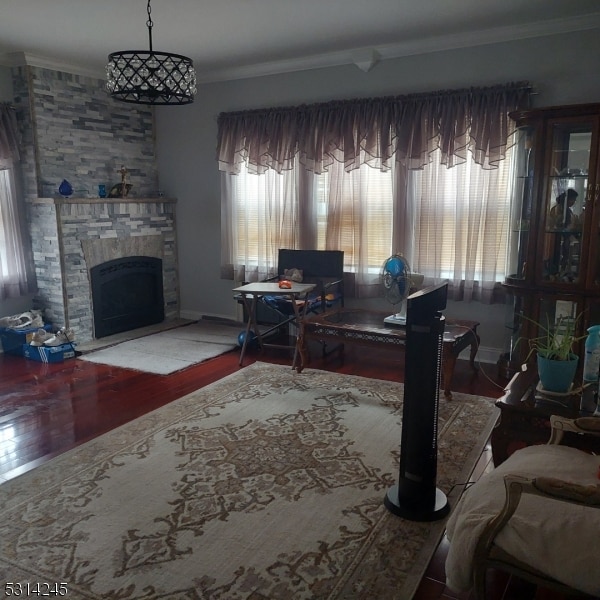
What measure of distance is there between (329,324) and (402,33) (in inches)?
90.0

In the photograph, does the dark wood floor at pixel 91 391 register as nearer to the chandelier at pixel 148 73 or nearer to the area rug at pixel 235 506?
the area rug at pixel 235 506

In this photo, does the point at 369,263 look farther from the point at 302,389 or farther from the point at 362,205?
the point at 302,389

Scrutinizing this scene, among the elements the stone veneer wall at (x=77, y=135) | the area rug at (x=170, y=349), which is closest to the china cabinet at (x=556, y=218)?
the area rug at (x=170, y=349)

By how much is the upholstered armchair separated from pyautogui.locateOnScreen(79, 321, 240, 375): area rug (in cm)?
300

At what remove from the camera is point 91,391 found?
385 cm

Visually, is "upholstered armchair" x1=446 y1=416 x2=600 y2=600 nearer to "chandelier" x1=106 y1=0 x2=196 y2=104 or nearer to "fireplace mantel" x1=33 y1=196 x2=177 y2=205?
"chandelier" x1=106 y1=0 x2=196 y2=104

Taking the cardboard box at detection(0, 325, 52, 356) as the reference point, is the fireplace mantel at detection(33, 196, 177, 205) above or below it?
above

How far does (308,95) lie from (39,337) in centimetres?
319

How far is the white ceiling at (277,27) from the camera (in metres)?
3.54

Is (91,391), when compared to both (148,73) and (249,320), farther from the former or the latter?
(148,73)

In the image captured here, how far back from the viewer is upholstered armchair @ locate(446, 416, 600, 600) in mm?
1440

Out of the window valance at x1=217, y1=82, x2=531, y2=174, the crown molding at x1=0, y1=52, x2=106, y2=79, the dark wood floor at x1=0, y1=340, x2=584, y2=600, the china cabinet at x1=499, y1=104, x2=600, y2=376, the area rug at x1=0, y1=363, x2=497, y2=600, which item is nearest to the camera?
the area rug at x1=0, y1=363, x2=497, y2=600

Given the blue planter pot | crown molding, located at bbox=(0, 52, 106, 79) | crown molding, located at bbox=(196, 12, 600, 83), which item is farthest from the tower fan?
crown molding, located at bbox=(0, 52, 106, 79)

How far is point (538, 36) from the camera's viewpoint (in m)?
3.99
